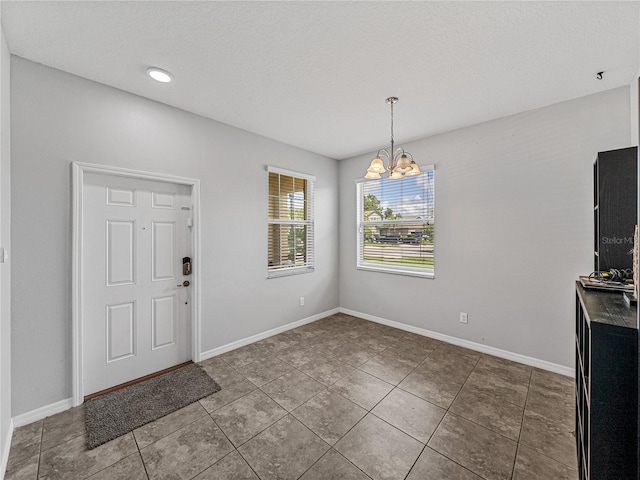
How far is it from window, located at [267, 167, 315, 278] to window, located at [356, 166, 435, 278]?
89 cm

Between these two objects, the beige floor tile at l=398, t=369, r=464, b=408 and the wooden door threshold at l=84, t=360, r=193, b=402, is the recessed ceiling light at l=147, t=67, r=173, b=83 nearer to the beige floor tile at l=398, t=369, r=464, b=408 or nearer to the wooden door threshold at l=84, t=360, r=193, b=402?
the wooden door threshold at l=84, t=360, r=193, b=402

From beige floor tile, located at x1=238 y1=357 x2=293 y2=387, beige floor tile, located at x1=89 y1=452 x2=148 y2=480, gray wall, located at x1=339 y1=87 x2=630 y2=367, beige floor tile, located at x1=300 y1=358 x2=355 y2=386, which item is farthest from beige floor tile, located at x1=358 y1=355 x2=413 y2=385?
beige floor tile, located at x1=89 y1=452 x2=148 y2=480

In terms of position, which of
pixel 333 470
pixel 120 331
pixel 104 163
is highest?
pixel 104 163

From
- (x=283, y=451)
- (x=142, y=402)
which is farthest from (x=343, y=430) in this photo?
(x=142, y=402)

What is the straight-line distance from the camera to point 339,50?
6.27 ft

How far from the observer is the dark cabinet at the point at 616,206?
1.69 metres

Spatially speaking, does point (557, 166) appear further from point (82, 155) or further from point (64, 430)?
point (64, 430)

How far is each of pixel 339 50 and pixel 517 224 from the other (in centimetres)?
258

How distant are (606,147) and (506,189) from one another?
0.82m

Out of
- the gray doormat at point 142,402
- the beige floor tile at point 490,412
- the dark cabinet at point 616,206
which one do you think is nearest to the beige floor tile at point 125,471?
the gray doormat at point 142,402

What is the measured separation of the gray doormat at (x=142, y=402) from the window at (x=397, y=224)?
282 centimetres

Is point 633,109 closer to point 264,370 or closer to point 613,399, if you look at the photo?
point 613,399

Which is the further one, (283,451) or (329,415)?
(329,415)

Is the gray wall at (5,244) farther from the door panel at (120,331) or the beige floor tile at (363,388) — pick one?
the beige floor tile at (363,388)
